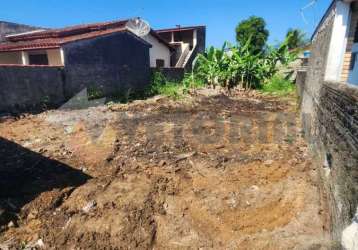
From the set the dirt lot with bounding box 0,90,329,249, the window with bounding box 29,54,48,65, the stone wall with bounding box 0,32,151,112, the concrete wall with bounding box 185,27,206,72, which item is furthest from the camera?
the concrete wall with bounding box 185,27,206,72

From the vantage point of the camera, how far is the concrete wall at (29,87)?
8.05 m

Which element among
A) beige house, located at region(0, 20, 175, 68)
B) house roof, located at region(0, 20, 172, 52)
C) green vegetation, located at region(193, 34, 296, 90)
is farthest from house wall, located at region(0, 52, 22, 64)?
green vegetation, located at region(193, 34, 296, 90)

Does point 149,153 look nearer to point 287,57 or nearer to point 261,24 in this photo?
point 287,57

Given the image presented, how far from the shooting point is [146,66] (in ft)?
45.6

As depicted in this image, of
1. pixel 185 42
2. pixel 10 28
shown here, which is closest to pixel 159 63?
pixel 185 42

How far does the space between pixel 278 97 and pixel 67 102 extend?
8.88m

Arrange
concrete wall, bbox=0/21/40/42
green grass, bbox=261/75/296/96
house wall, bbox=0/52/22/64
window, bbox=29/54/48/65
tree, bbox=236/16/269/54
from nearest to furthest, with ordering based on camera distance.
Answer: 1. window, bbox=29/54/48/65
2. green grass, bbox=261/75/296/96
3. house wall, bbox=0/52/22/64
4. concrete wall, bbox=0/21/40/42
5. tree, bbox=236/16/269/54

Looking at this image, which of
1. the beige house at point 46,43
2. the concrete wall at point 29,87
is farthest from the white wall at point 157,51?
the concrete wall at point 29,87

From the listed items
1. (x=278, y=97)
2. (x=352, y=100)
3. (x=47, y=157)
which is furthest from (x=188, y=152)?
(x=278, y=97)

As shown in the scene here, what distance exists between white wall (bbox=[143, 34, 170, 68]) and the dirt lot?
11012 mm

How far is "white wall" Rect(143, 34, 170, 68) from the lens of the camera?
671 inches

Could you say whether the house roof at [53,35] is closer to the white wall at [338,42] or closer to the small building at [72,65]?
the small building at [72,65]

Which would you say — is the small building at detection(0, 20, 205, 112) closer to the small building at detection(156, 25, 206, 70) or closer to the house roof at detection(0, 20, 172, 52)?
the house roof at detection(0, 20, 172, 52)

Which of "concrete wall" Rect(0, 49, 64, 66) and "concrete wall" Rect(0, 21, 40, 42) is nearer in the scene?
"concrete wall" Rect(0, 49, 64, 66)
